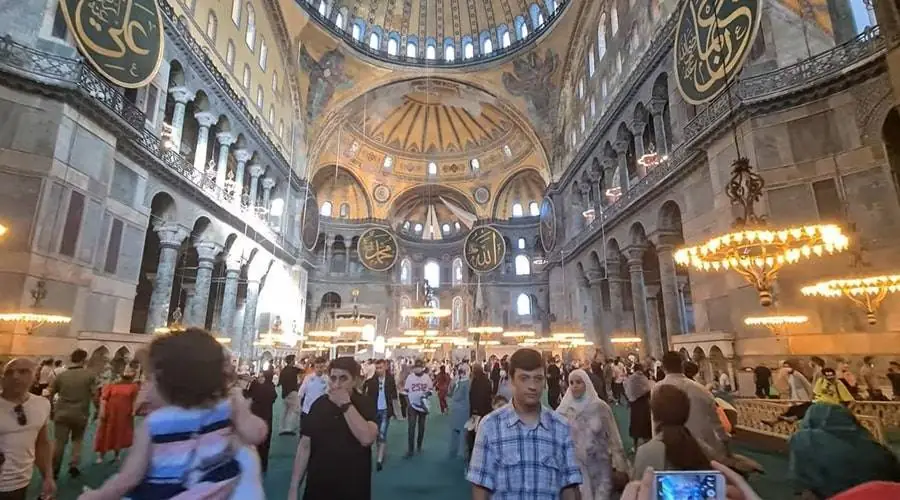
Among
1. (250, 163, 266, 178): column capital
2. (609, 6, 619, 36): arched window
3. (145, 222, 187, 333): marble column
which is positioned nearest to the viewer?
(145, 222, 187, 333): marble column

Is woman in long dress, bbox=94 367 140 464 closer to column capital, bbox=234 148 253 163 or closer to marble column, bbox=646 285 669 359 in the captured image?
marble column, bbox=646 285 669 359

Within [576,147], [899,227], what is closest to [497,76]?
[576,147]

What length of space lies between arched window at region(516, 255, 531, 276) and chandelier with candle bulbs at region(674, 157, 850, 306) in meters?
21.8

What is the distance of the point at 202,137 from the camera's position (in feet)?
44.4

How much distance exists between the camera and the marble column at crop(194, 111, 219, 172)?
13422 mm

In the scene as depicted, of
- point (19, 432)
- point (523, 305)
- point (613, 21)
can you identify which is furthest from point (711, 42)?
point (523, 305)

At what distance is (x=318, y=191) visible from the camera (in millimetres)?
27906

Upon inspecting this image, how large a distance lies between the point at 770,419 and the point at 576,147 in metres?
15.9

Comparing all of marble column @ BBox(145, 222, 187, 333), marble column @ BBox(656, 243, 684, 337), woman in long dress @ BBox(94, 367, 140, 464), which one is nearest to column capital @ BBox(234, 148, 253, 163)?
marble column @ BBox(145, 222, 187, 333)

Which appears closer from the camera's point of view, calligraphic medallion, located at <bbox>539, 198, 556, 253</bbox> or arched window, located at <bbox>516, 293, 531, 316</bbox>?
calligraphic medallion, located at <bbox>539, 198, 556, 253</bbox>

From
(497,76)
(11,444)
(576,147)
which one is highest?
(497,76)

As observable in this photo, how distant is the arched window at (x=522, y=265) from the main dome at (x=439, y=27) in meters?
12.4

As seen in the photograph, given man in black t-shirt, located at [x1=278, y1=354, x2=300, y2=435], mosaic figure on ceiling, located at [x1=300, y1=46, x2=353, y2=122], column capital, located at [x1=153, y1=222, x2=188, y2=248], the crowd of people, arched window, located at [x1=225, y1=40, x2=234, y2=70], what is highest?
mosaic figure on ceiling, located at [x1=300, y1=46, x2=353, y2=122]

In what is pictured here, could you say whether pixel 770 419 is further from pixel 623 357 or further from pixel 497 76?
pixel 497 76
